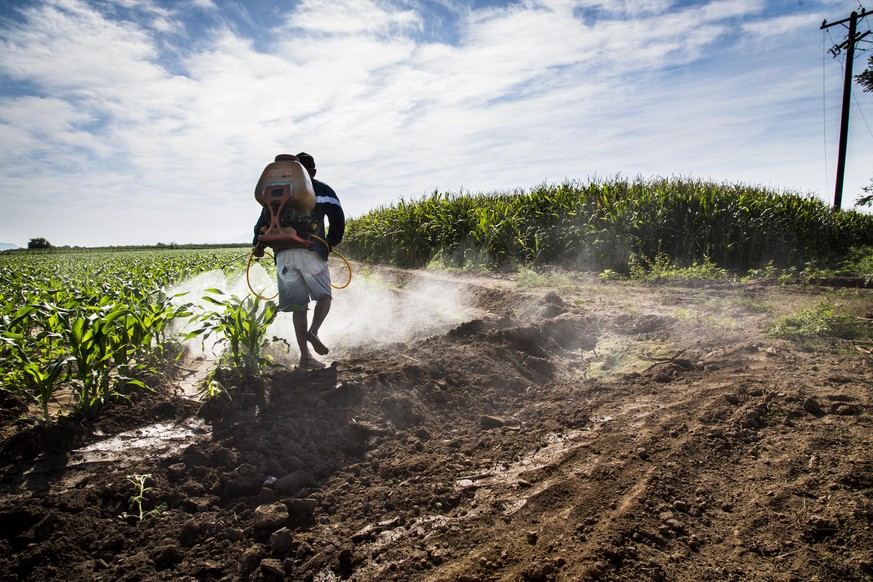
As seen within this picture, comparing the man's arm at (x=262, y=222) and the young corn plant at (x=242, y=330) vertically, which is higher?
the man's arm at (x=262, y=222)

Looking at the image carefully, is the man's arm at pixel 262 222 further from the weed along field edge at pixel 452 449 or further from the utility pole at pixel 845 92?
the utility pole at pixel 845 92

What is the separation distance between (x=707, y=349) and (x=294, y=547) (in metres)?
3.85

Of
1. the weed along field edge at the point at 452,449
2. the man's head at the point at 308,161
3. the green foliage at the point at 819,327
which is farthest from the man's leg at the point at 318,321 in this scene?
the green foliage at the point at 819,327

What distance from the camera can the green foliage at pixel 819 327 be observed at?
427 cm

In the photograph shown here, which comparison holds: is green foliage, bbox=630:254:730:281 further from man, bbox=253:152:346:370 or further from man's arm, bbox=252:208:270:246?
man's arm, bbox=252:208:270:246

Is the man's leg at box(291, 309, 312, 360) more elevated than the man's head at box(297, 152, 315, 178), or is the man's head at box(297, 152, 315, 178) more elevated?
the man's head at box(297, 152, 315, 178)

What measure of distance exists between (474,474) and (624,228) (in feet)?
29.9

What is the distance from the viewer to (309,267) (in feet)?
14.1

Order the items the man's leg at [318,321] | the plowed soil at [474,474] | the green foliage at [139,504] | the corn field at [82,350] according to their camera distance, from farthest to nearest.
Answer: the man's leg at [318,321]
the corn field at [82,350]
the green foliage at [139,504]
the plowed soil at [474,474]

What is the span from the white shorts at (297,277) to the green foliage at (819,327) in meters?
4.24

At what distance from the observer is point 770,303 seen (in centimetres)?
606

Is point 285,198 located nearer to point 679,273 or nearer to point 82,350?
point 82,350

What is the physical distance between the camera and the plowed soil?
1882 mm

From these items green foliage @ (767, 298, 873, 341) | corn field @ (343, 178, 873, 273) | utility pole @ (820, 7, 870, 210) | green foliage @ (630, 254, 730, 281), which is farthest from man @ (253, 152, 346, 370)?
utility pole @ (820, 7, 870, 210)
